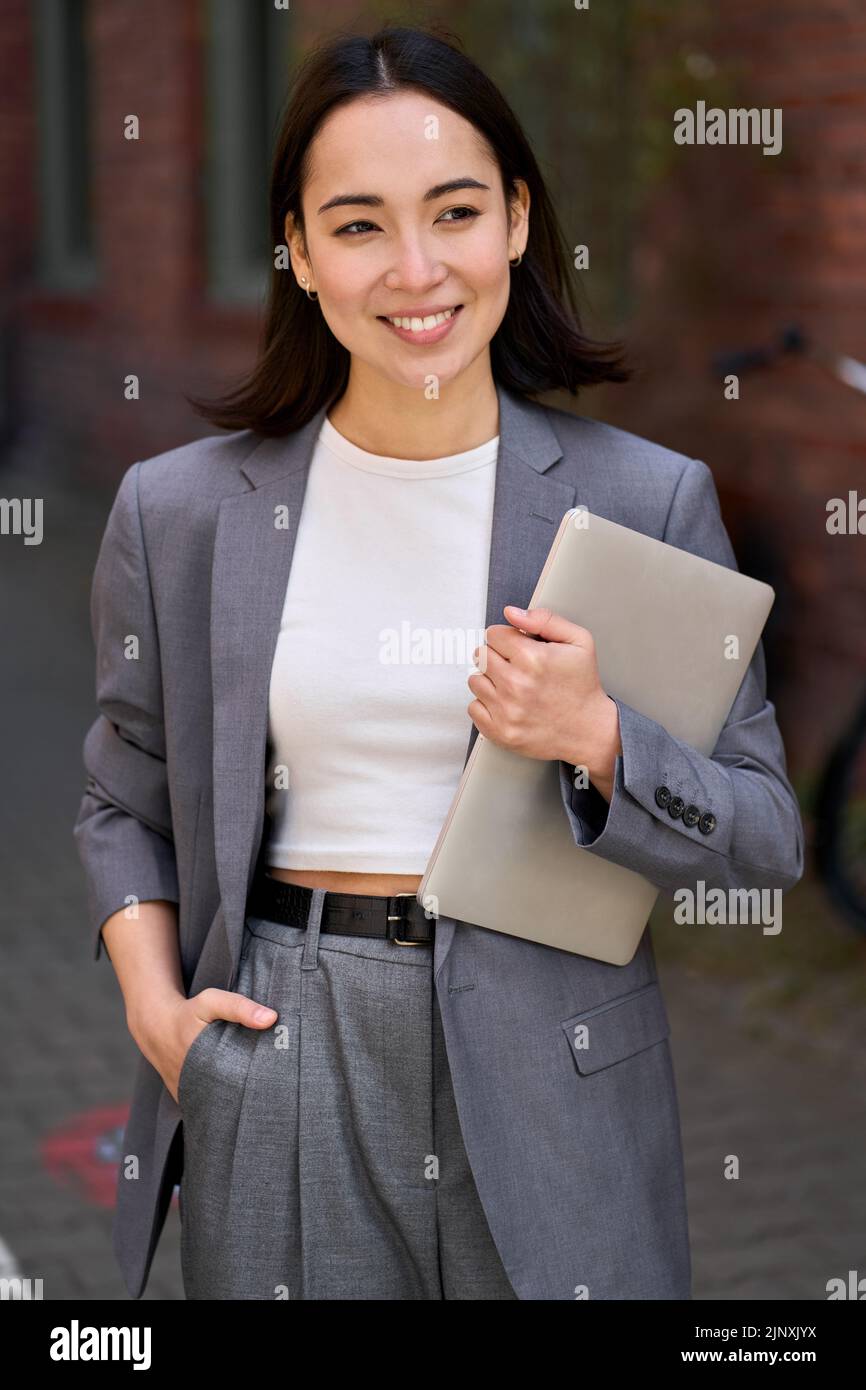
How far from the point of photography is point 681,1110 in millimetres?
4969

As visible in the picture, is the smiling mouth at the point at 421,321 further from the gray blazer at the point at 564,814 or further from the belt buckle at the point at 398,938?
the belt buckle at the point at 398,938

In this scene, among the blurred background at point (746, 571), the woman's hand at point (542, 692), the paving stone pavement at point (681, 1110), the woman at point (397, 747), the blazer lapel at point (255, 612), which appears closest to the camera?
the woman's hand at point (542, 692)

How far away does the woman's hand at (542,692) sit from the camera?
2.04m

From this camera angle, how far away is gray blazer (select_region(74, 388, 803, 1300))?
2.17 metres

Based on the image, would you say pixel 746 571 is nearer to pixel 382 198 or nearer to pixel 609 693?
pixel 609 693

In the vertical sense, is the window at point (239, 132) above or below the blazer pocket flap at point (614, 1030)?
above

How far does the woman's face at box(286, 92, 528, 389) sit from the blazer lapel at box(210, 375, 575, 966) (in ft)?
0.58

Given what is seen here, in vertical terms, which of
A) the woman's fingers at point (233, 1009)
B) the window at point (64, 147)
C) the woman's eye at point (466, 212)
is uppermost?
the window at point (64, 147)

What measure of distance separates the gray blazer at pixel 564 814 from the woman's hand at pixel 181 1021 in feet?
0.15

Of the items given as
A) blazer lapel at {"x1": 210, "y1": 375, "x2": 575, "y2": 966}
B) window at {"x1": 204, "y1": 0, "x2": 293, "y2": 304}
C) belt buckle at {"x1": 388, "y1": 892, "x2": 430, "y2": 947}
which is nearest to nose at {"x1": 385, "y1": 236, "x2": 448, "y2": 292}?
blazer lapel at {"x1": 210, "y1": 375, "x2": 575, "y2": 966}

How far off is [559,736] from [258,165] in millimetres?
10358

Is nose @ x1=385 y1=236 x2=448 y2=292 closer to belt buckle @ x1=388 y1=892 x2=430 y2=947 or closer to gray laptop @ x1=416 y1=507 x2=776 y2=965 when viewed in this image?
gray laptop @ x1=416 y1=507 x2=776 y2=965

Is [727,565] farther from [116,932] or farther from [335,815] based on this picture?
[116,932]

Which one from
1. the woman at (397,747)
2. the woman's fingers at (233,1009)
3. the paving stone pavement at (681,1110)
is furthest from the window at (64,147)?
the woman's fingers at (233,1009)
